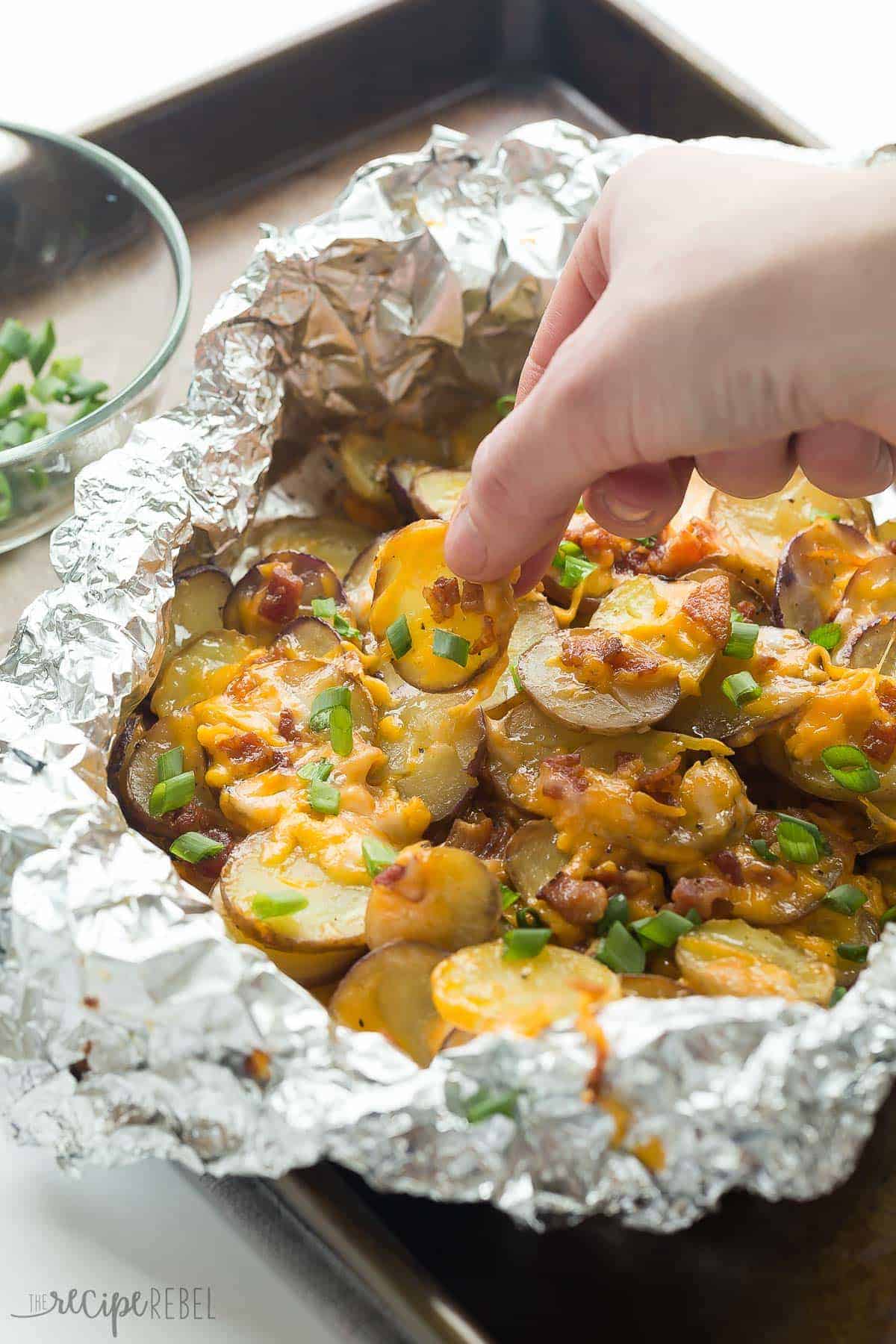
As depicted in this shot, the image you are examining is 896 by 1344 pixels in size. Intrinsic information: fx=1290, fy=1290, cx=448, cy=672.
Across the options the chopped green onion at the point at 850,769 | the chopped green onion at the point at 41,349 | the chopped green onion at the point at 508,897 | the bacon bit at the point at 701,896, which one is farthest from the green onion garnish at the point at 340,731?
the chopped green onion at the point at 41,349

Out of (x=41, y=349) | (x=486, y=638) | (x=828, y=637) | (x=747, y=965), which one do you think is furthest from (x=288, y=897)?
(x=41, y=349)

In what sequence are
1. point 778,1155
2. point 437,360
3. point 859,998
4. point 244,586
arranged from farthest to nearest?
point 437,360 < point 244,586 < point 859,998 < point 778,1155

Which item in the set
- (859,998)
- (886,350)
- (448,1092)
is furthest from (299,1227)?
A: (886,350)

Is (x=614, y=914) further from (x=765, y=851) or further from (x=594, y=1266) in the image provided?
(x=594, y=1266)

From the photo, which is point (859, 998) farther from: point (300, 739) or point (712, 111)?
point (712, 111)

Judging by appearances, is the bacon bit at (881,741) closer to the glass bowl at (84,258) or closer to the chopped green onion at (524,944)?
the chopped green onion at (524,944)
